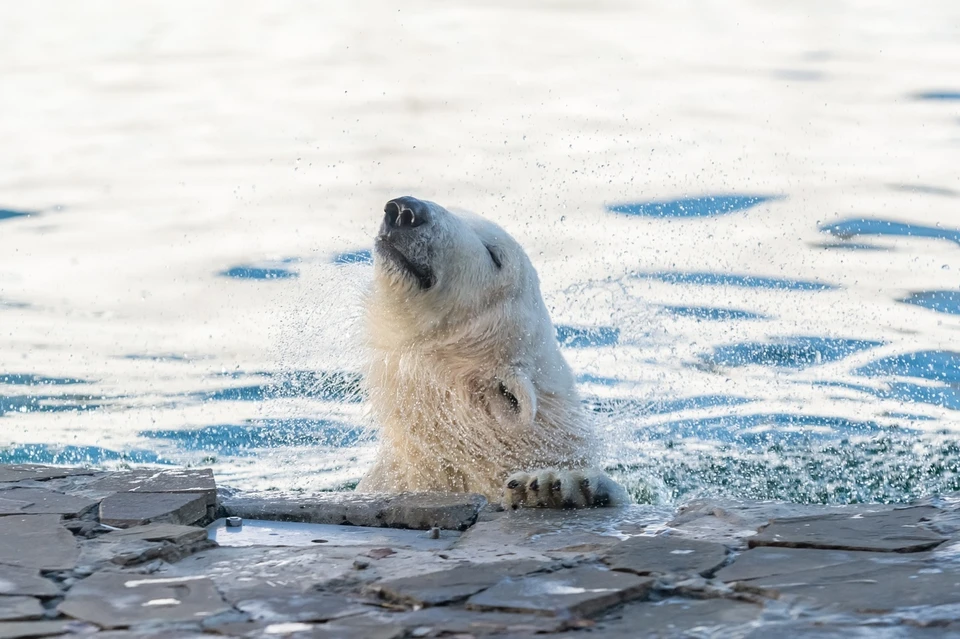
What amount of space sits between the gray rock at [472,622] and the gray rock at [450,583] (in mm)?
87

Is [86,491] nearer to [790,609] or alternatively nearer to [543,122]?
[790,609]

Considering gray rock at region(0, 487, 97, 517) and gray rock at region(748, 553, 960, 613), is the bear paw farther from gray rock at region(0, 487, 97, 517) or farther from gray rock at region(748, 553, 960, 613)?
gray rock at region(0, 487, 97, 517)

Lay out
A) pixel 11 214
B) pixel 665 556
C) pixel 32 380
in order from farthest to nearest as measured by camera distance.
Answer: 1. pixel 11 214
2. pixel 32 380
3. pixel 665 556

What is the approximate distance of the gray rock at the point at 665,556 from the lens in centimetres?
382

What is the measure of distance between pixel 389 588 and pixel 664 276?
1002cm

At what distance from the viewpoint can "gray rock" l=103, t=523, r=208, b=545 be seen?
4.33 metres

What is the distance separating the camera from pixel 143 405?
37.0 feet

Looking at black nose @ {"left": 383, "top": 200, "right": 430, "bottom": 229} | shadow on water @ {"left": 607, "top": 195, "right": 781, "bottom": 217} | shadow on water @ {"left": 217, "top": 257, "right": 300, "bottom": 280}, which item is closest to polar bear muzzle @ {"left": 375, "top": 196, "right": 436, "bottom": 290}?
black nose @ {"left": 383, "top": 200, "right": 430, "bottom": 229}

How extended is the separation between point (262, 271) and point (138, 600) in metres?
11.0

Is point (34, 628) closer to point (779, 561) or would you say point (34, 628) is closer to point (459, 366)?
point (779, 561)

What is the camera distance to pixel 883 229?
1473 cm

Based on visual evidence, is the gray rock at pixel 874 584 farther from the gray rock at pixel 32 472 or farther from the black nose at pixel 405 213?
the gray rock at pixel 32 472

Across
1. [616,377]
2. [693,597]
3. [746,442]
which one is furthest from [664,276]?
[693,597]

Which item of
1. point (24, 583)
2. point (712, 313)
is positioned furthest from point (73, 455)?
point (24, 583)
